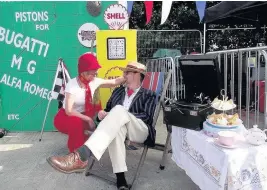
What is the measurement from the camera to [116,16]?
4.68 m

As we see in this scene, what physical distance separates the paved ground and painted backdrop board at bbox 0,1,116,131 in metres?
0.73

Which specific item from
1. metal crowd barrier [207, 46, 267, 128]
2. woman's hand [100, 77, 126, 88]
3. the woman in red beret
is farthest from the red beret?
metal crowd barrier [207, 46, 267, 128]

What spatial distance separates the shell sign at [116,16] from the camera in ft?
15.3

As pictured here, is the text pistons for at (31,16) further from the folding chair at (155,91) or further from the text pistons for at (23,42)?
the folding chair at (155,91)

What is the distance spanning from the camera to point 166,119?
2730 mm

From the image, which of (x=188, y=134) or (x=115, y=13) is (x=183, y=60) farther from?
(x=115, y=13)

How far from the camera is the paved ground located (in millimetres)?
2953

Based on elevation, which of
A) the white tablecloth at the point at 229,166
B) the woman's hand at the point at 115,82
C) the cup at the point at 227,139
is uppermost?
the woman's hand at the point at 115,82

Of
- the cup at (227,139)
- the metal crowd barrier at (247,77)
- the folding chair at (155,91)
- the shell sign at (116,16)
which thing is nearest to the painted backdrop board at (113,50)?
the shell sign at (116,16)

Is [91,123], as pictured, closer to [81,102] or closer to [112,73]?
[81,102]

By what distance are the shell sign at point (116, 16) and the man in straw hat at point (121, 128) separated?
5.25 ft

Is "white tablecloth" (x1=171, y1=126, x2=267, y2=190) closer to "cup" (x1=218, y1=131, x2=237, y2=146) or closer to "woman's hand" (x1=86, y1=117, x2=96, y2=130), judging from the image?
"cup" (x1=218, y1=131, x2=237, y2=146)

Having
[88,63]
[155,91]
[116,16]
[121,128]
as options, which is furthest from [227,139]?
[116,16]

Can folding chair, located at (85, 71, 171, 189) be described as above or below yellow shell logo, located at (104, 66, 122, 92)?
below
